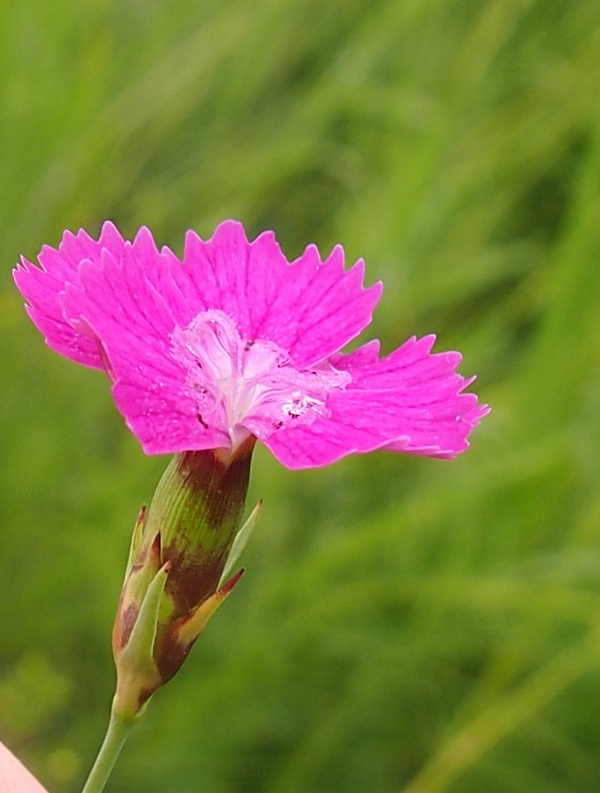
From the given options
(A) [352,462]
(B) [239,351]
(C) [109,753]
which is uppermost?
(A) [352,462]

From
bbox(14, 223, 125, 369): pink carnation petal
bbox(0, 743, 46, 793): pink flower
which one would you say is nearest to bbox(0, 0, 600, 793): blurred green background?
bbox(0, 743, 46, 793): pink flower

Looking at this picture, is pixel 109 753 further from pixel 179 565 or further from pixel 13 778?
pixel 13 778

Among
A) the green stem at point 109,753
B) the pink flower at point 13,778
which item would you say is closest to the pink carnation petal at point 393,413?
the green stem at point 109,753

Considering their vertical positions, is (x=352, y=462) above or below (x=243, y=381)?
above

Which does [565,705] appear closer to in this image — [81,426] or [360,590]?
[360,590]

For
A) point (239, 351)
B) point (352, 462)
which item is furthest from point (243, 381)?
point (352, 462)

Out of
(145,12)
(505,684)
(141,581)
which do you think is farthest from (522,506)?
(145,12)

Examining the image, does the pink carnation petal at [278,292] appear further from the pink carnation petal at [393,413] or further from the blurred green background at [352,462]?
the blurred green background at [352,462]

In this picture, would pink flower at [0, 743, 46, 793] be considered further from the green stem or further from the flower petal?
the flower petal
